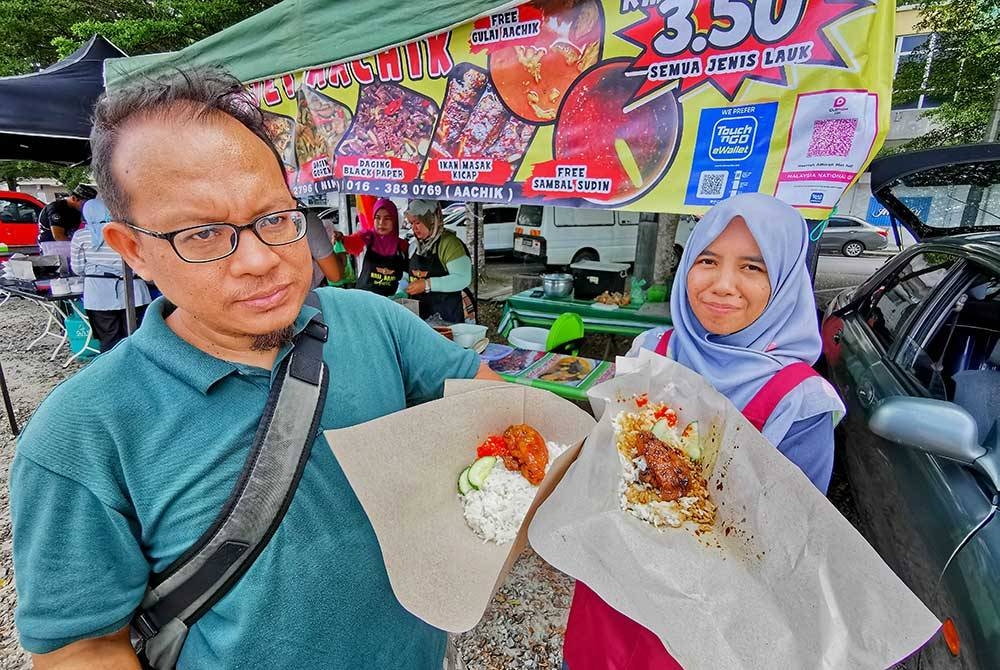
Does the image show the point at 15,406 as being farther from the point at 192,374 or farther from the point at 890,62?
the point at 890,62

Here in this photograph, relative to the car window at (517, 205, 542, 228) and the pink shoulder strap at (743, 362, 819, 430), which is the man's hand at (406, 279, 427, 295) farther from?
the car window at (517, 205, 542, 228)

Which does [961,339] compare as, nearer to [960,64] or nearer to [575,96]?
[575,96]

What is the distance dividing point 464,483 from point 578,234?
10.7 m

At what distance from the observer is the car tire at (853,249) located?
16.1 metres

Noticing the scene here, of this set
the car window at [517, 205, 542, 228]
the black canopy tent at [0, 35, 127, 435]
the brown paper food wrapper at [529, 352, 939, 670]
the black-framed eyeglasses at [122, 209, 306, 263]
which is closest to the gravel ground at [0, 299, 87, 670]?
the black canopy tent at [0, 35, 127, 435]

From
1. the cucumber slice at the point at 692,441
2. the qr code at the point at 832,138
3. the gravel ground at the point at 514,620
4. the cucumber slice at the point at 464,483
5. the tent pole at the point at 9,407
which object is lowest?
the gravel ground at the point at 514,620

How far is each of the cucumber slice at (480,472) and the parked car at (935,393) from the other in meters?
1.30

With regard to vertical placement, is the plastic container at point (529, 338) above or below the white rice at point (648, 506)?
below

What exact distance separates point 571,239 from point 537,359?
8.40 metres

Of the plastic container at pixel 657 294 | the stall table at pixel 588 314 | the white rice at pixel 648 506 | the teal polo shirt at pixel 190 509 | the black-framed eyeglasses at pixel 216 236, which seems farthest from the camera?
the plastic container at pixel 657 294

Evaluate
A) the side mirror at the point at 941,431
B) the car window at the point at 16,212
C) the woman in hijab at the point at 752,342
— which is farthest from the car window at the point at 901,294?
the car window at the point at 16,212

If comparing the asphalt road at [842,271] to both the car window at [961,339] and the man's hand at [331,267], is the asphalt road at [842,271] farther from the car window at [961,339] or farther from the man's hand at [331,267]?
the man's hand at [331,267]

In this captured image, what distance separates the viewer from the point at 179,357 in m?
0.96

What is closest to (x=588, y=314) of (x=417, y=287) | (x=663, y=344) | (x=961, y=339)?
(x=417, y=287)
